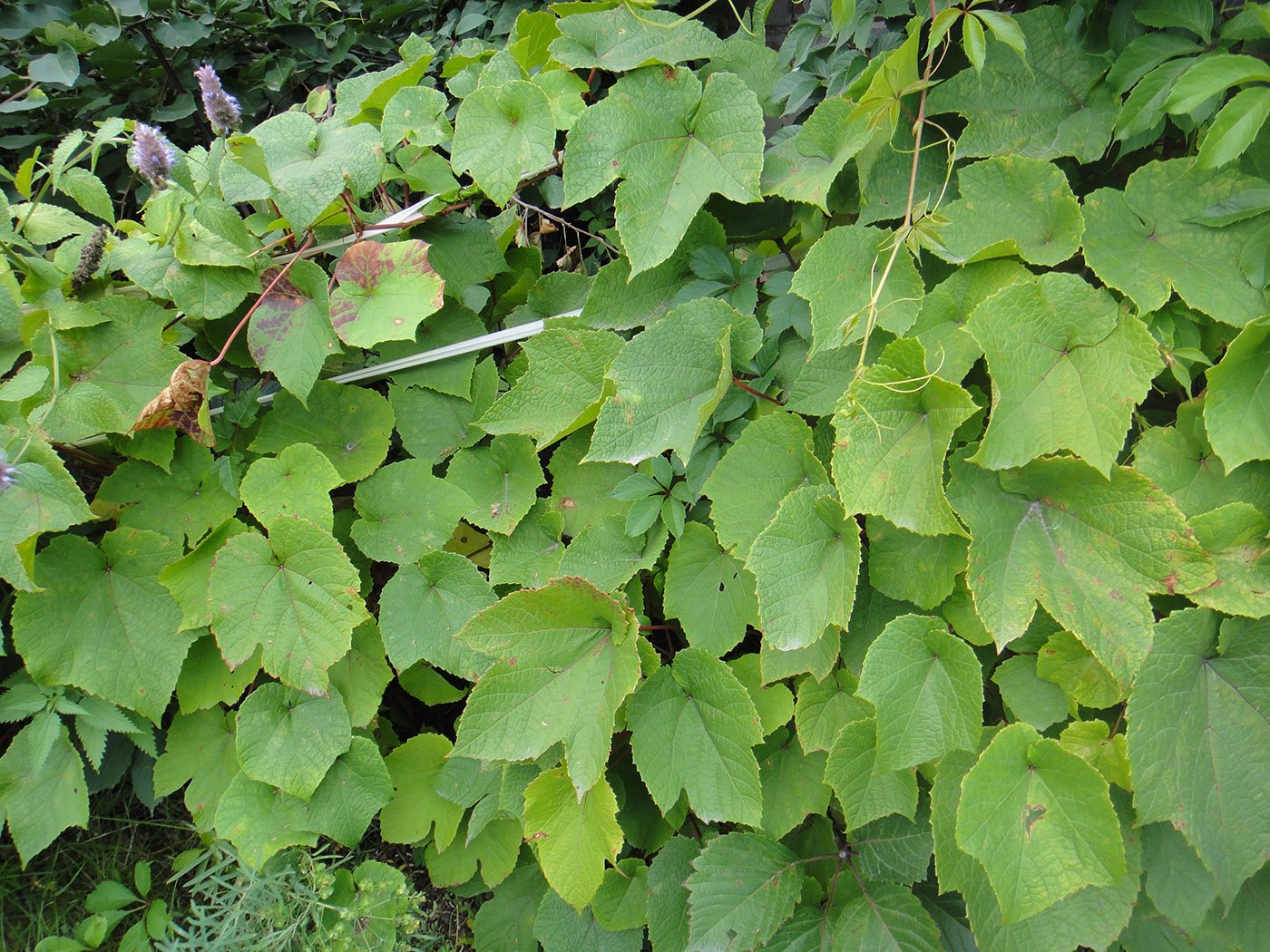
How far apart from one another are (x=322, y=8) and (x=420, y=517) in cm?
214

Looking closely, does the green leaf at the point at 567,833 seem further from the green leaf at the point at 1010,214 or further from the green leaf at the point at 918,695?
the green leaf at the point at 1010,214

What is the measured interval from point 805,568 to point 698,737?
0.36m

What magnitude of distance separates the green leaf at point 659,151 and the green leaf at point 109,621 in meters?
1.06

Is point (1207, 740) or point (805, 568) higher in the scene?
point (805, 568)

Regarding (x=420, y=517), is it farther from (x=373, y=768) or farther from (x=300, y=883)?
(x=300, y=883)

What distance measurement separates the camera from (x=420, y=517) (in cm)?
145

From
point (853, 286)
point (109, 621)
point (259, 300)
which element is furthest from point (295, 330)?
point (853, 286)

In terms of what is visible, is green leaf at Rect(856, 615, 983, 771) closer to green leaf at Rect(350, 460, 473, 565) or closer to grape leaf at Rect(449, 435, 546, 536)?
grape leaf at Rect(449, 435, 546, 536)

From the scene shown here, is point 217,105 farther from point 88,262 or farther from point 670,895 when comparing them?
point 670,895

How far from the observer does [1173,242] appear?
99 centimetres

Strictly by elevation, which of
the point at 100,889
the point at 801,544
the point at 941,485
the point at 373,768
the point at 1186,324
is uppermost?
the point at 1186,324

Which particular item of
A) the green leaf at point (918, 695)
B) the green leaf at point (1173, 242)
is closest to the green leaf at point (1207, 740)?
the green leaf at point (918, 695)

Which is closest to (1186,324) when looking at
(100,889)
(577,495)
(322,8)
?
(577,495)

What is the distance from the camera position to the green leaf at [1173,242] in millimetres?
945
